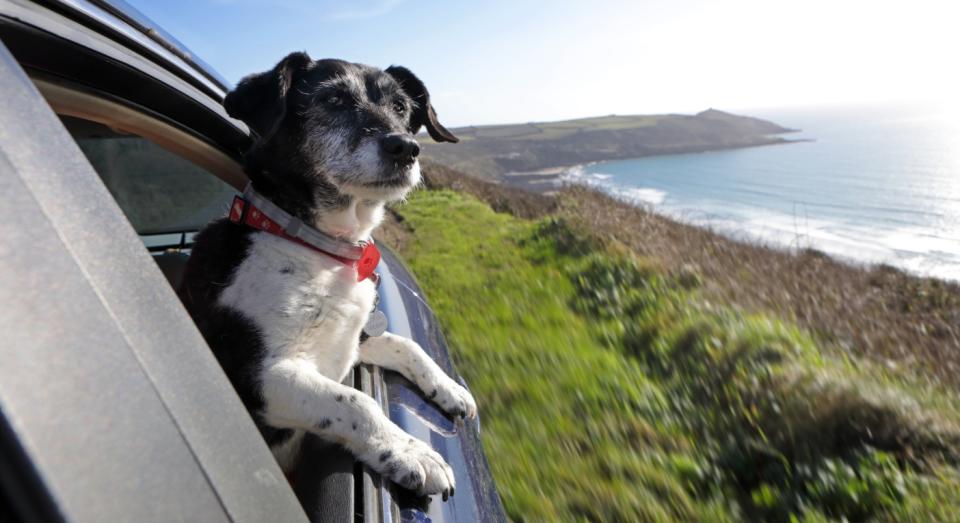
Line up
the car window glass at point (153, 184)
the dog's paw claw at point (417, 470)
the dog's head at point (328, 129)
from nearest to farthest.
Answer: the dog's paw claw at point (417, 470) → the dog's head at point (328, 129) → the car window glass at point (153, 184)

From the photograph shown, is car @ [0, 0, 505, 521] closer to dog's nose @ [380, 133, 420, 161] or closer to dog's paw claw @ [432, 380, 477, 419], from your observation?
dog's paw claw @ [432, 380, 477, 419]

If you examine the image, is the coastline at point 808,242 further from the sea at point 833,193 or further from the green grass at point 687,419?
the green grass at point 687,419

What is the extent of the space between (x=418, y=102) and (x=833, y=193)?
167ft

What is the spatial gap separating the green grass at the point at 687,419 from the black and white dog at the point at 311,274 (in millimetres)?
1377

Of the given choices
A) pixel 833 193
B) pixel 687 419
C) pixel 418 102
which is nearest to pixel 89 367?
pixel 418 102

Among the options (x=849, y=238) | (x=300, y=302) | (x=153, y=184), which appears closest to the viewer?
(x=300, y=302)

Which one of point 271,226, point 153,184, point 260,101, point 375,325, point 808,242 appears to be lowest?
Answer: point 808,242

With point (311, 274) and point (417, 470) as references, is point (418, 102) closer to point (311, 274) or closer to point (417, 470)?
point (311, 274)

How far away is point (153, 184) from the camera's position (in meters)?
3.63

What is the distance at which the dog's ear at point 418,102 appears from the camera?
12.7ft

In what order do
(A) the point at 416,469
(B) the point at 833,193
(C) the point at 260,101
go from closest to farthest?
1. (A) the point at 416,469
2. (C) the point at 260,101
3. (B) the point at 833,193

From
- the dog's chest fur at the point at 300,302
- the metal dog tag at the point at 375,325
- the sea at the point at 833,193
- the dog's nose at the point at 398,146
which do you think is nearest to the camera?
the dog's chest fur at the point at 300,302

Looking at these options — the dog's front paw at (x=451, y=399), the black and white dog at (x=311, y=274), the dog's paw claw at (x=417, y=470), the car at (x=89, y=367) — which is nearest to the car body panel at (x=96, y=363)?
the car at (x=89, y=367)

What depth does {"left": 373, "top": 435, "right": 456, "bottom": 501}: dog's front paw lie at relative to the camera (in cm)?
177
